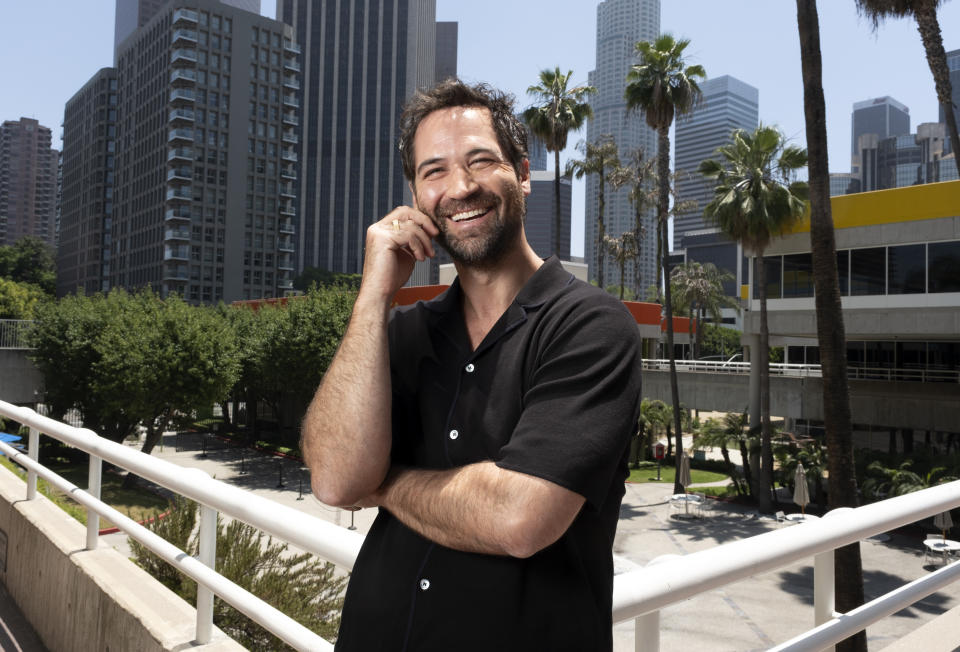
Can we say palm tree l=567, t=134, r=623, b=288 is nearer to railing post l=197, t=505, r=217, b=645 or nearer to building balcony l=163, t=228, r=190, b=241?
railing post l=197, t=505, r=217, b=645

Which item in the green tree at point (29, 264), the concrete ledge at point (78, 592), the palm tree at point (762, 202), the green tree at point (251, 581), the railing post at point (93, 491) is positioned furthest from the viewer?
the green tree at point (29, 264)

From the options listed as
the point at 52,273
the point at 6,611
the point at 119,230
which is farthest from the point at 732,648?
the point at 52,273

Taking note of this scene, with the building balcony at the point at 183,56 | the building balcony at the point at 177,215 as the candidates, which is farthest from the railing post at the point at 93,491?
the building balcony at the point at 183,56

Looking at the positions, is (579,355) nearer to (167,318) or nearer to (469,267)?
(469,267)

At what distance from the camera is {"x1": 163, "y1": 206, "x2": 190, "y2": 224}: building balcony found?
9983cm

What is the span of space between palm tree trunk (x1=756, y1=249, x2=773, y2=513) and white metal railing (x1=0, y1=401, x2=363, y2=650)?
27108 millimetres

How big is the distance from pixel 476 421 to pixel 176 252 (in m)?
108

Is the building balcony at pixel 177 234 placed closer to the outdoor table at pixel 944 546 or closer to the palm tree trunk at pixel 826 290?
the outdoor table at pixel 944 546

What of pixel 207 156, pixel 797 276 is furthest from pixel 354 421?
pixel 207 156

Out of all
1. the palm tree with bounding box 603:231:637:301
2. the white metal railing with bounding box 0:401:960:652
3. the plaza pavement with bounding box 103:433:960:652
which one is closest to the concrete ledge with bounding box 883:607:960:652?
the plaza pavement with bounding box 103:433:960:652

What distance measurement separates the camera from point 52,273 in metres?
121

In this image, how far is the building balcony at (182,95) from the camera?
102 meters

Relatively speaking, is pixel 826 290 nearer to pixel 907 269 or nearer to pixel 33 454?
pixel 33 454

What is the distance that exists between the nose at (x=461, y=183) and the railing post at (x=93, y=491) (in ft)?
9.06
